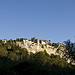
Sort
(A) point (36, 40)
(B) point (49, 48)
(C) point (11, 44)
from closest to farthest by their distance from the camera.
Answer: (C) point (11, 44) < (B) point (49, 48) < (A) point (36, 40)

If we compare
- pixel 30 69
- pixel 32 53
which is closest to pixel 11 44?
pixel 32 53

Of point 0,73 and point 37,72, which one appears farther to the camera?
point 37,72

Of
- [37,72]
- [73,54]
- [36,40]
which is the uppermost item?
[36,40]

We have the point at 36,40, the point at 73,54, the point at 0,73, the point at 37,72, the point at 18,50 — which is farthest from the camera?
the point at 36,40

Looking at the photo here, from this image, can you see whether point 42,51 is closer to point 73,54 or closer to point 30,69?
point 73,54

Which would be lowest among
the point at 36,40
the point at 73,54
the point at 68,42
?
the point at 73,54

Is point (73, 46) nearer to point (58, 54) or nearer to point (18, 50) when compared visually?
point (18, 50)

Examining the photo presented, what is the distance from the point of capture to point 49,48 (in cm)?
17600

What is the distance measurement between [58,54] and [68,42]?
123875mm

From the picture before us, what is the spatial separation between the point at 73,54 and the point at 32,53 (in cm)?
10253

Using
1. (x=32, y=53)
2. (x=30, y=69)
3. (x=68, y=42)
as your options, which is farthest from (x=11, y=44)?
(x=30, y=69)

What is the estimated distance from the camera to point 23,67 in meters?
37.2

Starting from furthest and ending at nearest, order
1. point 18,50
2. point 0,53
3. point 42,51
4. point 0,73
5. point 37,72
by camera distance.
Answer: point 42,51 → point 18,50 → point 0,53 → point 37,72 → point 0,73

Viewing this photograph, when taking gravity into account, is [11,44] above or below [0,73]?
above
